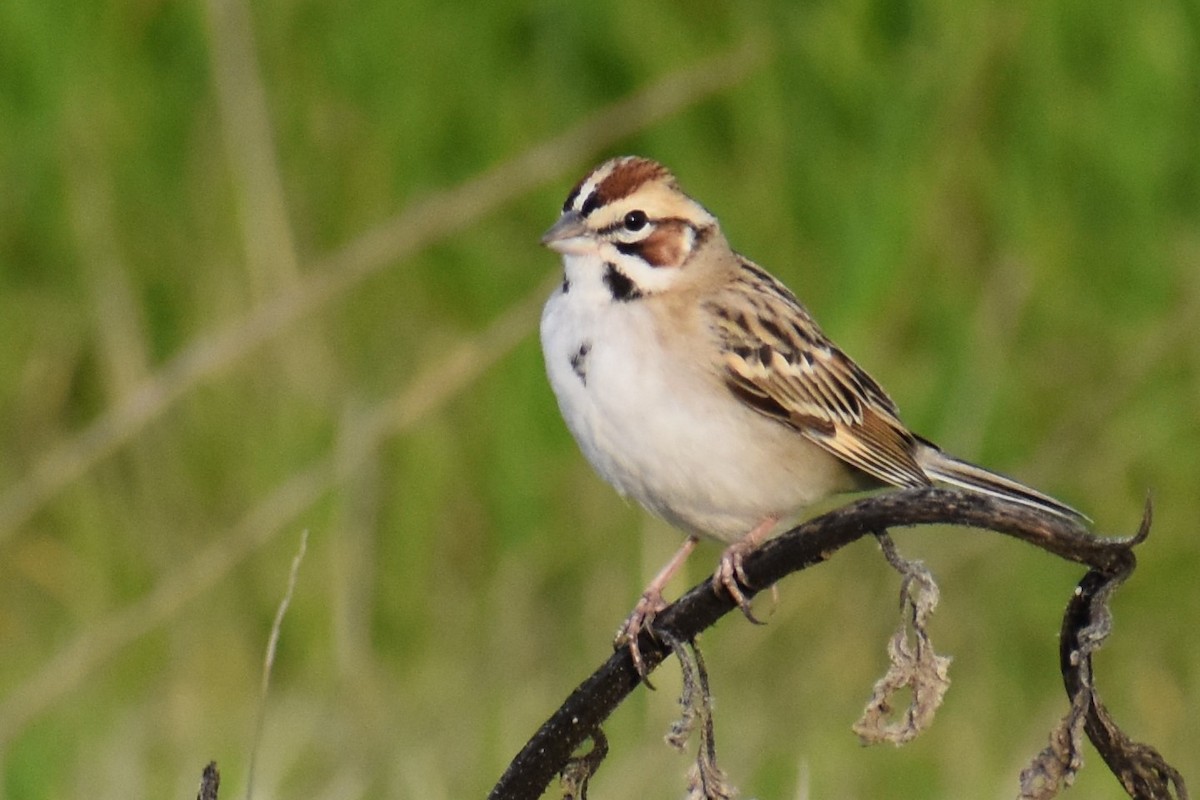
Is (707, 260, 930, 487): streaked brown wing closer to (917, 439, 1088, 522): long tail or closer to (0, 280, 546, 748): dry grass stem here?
(917, 439, 1088, 522): long tail

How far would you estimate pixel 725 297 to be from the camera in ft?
9.90

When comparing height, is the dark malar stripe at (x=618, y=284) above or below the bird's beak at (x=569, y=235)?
below

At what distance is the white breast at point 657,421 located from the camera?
2.66 m

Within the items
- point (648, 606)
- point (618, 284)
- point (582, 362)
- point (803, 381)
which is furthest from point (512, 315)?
point (648, 606)

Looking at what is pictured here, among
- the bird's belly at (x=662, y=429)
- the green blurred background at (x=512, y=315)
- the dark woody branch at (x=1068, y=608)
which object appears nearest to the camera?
the dark woody branch at (x=1068, y=608)

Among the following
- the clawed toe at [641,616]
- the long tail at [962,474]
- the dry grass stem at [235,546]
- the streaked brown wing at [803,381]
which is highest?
the dry grass stem at [235,546]

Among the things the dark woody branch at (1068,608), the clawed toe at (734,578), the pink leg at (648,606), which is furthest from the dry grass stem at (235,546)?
the dark woody branch at (1068,608)

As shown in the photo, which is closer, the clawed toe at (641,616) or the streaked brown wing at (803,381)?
the clawed toe at (641,616)

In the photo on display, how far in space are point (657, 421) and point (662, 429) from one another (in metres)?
0.01

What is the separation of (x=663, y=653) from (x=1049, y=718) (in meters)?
2.01

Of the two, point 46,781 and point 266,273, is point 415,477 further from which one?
point 46,781

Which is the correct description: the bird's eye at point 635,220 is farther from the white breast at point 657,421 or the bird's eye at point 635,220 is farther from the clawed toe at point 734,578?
the clawed toe at point 734,578

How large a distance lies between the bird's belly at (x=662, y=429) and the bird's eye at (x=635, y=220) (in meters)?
0.12

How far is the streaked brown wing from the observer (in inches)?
115
